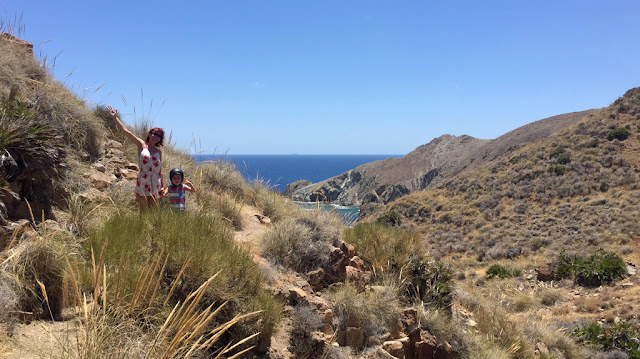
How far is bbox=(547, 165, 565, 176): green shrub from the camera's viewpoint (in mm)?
31844

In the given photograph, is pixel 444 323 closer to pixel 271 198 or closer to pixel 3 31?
pixel 271 198

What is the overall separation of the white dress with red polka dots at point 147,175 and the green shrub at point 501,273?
58.2 feet

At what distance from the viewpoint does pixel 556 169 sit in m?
32.4

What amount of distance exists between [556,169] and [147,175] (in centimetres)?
3505

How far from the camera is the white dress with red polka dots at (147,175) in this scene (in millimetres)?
5156

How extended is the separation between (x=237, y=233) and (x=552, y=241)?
874 inches

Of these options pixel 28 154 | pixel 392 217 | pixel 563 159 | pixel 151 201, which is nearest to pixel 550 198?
pixel 563 159

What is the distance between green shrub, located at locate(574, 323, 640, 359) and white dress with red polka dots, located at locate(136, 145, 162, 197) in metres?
10.5

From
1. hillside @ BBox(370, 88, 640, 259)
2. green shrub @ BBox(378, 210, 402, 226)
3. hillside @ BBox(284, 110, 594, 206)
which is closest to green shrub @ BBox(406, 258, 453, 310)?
hillside @ BBox(370, 88, 640, 259)

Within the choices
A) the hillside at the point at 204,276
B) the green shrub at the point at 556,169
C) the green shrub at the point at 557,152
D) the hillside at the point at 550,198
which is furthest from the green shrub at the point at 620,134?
the hillside at the point at 204,276

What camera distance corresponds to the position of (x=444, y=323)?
6090 mm

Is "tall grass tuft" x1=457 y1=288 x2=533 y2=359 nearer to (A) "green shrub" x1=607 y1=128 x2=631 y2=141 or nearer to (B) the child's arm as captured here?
(B) the child's arm

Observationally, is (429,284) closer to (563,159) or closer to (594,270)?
(594,270)

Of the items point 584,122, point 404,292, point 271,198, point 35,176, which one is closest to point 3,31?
point 35,176
